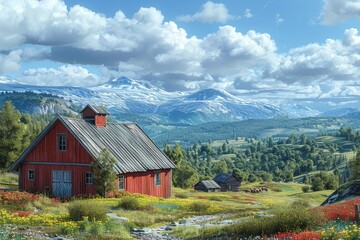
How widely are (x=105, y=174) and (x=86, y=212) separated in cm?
1824

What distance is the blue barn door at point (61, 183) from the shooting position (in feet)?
166

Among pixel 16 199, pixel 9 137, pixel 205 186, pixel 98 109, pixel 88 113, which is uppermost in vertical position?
pixel 98 109

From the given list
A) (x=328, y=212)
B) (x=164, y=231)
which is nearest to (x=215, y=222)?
(x=164, y=231)

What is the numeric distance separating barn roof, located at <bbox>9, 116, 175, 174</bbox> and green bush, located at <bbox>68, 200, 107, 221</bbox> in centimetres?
1941

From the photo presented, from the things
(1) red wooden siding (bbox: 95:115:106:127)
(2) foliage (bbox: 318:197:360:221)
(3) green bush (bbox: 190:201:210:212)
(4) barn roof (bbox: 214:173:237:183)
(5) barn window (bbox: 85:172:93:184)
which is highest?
(1) red wooden siding (bbox: 95:115:106:127)

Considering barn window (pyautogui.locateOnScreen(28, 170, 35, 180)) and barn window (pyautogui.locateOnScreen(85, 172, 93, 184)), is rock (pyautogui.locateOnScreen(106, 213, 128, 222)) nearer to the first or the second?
→ barn window (pyautogui.locateOnScreen(85, 172, 93, 184))

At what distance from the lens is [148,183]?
5431cm

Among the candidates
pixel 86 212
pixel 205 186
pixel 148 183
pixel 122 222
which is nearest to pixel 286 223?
pixel 122 222

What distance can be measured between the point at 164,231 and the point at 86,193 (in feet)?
78.0

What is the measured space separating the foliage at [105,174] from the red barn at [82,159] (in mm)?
1357

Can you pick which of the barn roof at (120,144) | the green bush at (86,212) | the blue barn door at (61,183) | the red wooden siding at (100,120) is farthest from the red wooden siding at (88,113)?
the green bush at (86,212)

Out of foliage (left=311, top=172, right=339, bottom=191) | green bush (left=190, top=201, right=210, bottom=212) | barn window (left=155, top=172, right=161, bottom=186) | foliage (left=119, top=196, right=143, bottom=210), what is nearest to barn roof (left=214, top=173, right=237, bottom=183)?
foliage (left=311, top=172, right=339, bottom=191)

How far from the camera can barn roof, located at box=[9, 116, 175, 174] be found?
50156 millimetres

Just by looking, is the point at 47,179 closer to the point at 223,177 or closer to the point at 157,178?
the point at 157,178
